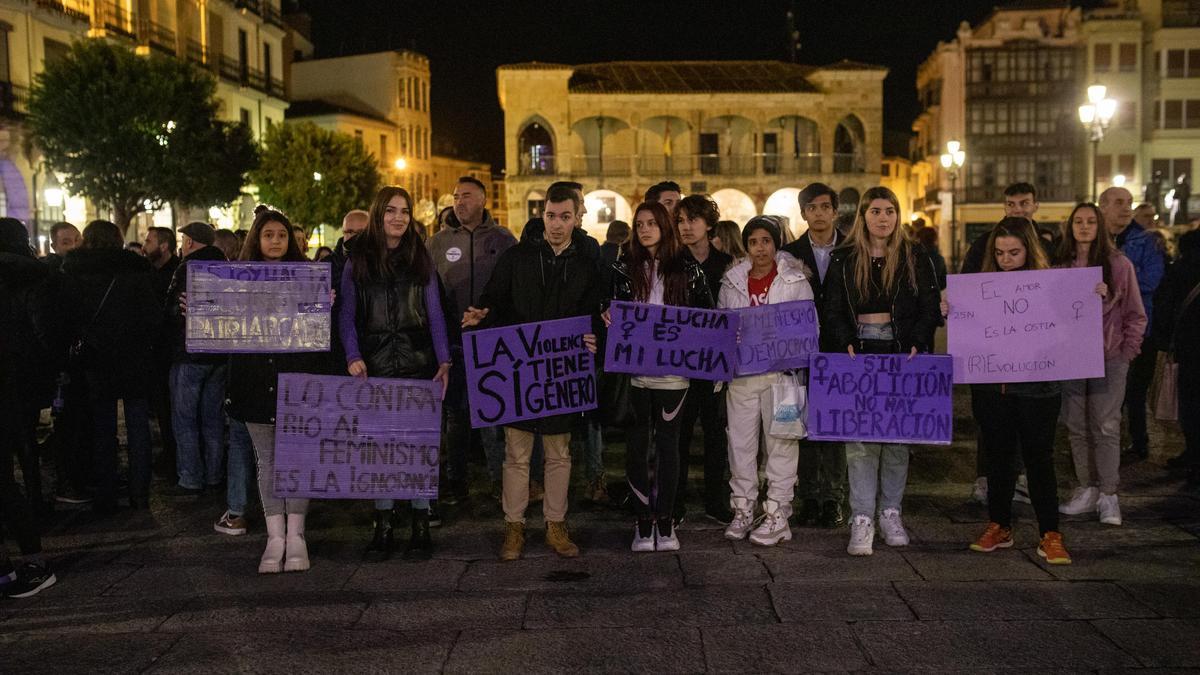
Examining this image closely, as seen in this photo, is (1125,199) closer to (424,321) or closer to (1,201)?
(424,321)

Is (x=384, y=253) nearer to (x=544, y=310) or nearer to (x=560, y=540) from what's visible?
(x=544, y=310)

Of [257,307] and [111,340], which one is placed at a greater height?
[257,307]

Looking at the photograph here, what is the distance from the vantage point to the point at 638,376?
6414 millimetres

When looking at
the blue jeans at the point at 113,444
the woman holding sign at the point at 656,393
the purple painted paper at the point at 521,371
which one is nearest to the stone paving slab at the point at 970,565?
the woman holding sign at the point at 656,393

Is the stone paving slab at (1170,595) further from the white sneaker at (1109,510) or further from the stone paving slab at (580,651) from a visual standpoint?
the stone paving slab at (580,651)

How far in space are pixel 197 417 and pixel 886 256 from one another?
203 inches

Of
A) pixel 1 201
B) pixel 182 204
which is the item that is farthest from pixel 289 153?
pixel 1 201

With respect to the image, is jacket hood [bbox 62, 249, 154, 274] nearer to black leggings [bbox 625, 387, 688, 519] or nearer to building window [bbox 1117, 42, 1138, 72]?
black leggings [bbox 625, 387, 688, 519]

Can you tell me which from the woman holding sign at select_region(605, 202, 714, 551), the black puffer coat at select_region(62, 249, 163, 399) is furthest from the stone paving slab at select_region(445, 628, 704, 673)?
the black puffer coat at select_region(62, 249, 163, 399)

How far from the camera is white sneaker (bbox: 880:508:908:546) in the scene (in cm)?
632

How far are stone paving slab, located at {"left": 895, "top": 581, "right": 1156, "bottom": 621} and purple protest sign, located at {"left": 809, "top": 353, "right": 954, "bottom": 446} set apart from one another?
999 mm

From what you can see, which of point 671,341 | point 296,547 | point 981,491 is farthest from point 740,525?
point 296,547

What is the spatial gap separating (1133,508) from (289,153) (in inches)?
1790

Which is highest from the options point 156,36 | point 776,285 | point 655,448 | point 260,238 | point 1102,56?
point 1102,56
